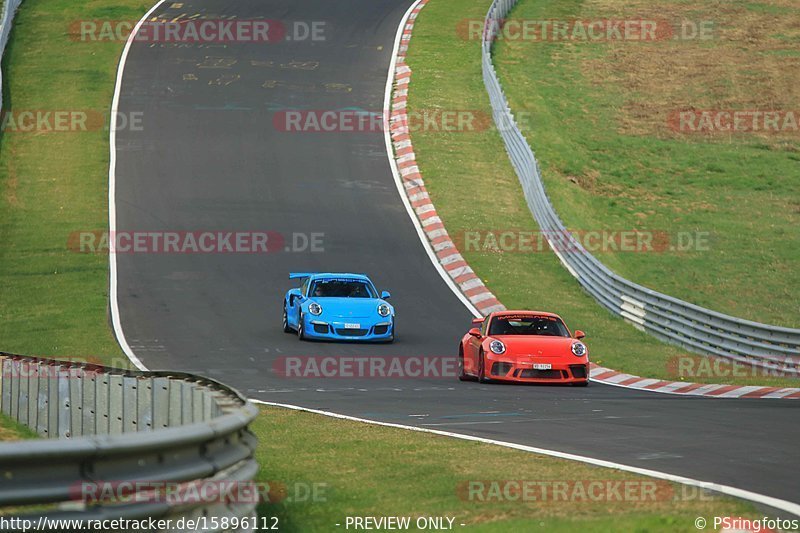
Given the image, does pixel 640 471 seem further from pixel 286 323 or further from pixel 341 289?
pixel 286 323

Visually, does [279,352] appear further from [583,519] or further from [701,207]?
[701,207]

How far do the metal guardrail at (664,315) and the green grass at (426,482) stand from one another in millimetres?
10236

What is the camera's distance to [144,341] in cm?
2202

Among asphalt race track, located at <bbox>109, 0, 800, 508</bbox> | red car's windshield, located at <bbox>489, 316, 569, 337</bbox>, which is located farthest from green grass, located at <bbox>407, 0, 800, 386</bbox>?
red car's windshield, located at <bbox>489, 316, 569, 337</bbox>

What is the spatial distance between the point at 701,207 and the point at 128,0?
2404 centimetres

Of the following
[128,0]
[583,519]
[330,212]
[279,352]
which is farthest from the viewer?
[128,0]

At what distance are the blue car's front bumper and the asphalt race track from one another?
0.27 metres

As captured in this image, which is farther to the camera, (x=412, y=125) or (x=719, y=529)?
(x=412, y=125)

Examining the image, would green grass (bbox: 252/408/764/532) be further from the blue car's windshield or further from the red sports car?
the blue car's windshield

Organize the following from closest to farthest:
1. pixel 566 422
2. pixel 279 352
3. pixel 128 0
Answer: pixel 566 422, pixel 279 352, pixel 128 0

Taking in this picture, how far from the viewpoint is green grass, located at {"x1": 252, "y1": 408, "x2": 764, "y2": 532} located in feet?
25.2

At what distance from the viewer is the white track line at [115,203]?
21.8m

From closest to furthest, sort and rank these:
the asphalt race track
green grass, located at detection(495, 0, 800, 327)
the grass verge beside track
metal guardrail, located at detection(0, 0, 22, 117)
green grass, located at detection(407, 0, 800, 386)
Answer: the grass verge beside track < the asphalt race track < green grass, located at detection(407, 0, 800, 386) < green grass, located at detection(495, 0, 800, 327) < metal guardrail, located at detection(0, 0, 22, 117)

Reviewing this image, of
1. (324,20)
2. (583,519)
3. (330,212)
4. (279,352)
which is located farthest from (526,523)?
(324,20)
